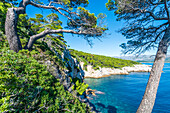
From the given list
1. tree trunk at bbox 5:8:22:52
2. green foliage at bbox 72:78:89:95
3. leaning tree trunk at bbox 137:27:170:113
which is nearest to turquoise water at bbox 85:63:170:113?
green foliage at bbox 72:78:89:95

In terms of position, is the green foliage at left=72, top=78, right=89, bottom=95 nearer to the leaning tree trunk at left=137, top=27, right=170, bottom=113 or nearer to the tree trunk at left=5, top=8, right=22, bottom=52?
the leaning tree trunk at left=137, top=27, right=170, bottom=113

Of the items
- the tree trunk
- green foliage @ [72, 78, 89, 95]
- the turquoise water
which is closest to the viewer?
the tree trunk

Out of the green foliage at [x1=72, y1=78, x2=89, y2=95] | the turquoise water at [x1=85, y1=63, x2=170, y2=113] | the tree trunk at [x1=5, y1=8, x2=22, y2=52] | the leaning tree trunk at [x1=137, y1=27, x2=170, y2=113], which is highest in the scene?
the tree trunk at [x1=5, y1=8, x2=22, y2=52]

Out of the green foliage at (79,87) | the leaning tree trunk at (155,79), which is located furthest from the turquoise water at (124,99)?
the leaning tree trunk at (155,79)

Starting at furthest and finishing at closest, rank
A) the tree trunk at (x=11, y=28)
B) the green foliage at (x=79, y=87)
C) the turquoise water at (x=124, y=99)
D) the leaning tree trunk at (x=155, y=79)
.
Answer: the turquoise water at (x=124, y=99) < the green foliage at (x=79, y=87) < the tree trunk at (x=11, y=28) < the leaning tree trunk at (x=155, y=79)

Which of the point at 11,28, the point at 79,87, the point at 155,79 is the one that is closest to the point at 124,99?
the point at 79,87

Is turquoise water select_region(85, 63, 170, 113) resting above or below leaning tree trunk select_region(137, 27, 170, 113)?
below

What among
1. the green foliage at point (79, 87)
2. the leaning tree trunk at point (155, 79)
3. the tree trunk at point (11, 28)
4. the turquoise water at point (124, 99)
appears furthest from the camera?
the turquoise water at point (124, 99)

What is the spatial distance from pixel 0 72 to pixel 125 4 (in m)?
5.62

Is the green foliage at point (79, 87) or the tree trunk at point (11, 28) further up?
the tree trunk at point (11, 28)

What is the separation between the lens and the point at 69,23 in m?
6.40

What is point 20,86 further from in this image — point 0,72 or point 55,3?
point 55,3

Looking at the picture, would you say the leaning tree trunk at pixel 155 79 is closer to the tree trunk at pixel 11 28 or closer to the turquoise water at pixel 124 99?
the tree trunk at pixel 11 28

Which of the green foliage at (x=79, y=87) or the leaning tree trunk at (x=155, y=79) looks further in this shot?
the green foliage at (x=79, y=87)
